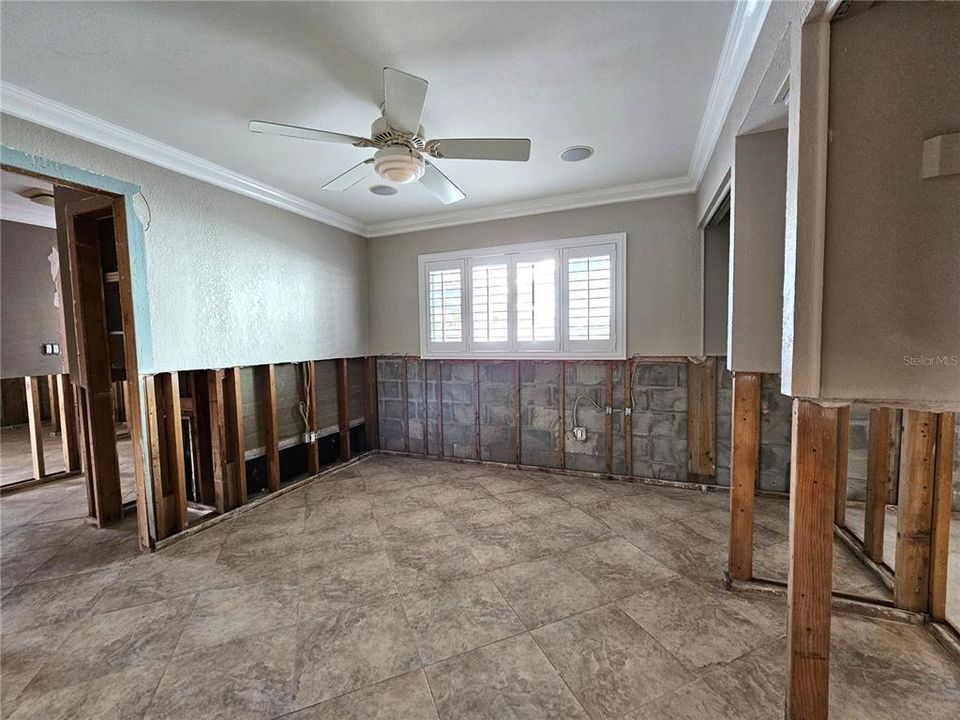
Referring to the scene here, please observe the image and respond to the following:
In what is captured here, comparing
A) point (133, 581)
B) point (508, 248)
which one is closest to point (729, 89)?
point (508, 248)

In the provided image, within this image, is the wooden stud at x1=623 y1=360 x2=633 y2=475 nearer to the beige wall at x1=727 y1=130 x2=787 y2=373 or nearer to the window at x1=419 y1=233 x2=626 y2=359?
the window at x1=419 y1=233 x2=626 y2=359

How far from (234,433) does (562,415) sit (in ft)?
10.2

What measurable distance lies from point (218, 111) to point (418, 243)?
2.46m

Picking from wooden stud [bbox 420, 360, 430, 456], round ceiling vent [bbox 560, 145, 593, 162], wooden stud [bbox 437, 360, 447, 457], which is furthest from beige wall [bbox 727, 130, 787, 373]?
wooden stud [bbox 420, 360, 430, 456]

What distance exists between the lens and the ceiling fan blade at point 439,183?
2438 millimetres

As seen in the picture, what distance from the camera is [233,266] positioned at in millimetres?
3277

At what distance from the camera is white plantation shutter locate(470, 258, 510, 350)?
13.8 ft

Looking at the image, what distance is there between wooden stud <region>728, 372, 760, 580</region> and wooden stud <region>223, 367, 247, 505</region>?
145 inches

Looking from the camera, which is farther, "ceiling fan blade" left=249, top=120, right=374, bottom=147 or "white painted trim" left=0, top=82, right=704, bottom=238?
"white painted trim" left=0, top=82, right=704, bottom=238

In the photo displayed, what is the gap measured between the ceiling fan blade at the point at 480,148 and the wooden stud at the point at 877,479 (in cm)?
260

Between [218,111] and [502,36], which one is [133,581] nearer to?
[218,111]

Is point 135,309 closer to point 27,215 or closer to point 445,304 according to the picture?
point 445,304

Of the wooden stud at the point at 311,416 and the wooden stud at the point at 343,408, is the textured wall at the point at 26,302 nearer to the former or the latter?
the wooden stud at the point at 311,416

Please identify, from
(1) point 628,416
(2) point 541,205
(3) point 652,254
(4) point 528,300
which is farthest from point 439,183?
(1) point 628,416
